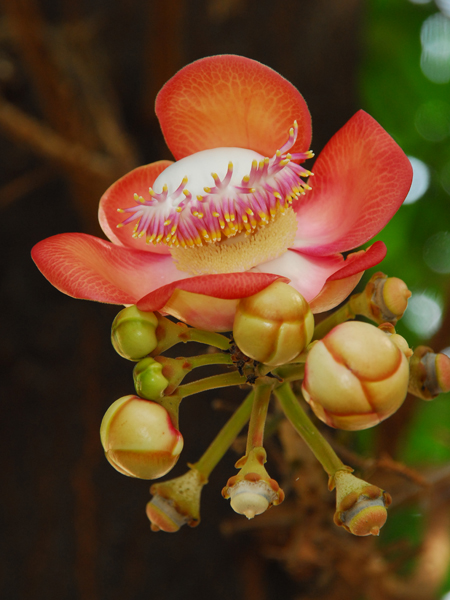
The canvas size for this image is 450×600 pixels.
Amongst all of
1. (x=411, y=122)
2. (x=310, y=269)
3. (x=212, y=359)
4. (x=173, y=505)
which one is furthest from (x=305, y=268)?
(x=411, y=122)

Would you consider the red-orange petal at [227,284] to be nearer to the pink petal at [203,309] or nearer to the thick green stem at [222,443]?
the pink petal at [203,309]

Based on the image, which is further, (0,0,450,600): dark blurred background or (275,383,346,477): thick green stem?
(0,0,450,600): dark blurred background

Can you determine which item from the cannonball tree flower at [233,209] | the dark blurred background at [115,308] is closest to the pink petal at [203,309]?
the cannonball tree flower at [233,209]

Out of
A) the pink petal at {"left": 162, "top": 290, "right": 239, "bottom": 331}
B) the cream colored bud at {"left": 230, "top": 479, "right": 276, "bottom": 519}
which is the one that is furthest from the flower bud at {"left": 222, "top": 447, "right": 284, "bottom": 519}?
the pink petal at {"left": 162, "top": 290, "right": 239, "bottom": 331}

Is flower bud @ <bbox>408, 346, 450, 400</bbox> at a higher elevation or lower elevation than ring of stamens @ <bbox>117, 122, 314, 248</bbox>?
lower

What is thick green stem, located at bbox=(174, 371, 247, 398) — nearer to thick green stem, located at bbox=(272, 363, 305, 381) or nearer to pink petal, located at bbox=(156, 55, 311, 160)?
thick green stem, located at bbox=(272, 363, 305, 381)
